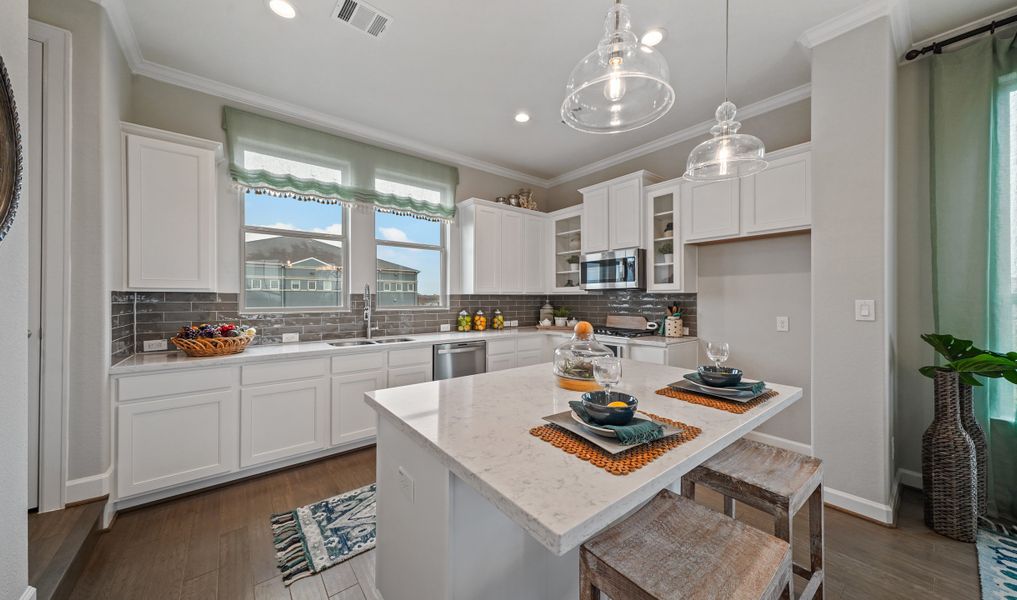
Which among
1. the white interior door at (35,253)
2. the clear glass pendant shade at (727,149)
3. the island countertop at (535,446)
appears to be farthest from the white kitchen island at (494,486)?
the white interior door at (35,253)

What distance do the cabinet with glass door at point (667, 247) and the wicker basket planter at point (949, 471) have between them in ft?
5.71

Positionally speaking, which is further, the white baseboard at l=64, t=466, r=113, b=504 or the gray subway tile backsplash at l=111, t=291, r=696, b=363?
the gray subway tile backsplash at l=111, t=291, r=696, b=363

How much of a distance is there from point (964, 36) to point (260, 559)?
16.0 ft

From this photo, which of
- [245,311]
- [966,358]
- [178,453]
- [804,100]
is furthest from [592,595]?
[804,100]

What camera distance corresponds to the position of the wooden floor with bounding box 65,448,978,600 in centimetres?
164

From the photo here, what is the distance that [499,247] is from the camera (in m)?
4.36

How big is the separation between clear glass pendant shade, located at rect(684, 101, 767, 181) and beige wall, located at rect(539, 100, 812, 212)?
1.78 m

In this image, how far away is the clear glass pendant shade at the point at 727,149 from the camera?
64.8 inches

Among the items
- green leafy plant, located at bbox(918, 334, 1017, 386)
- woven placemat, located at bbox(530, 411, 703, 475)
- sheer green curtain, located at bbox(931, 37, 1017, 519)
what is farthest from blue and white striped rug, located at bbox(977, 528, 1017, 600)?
woven placemat, located at bbox(530, 411, 703, 475)

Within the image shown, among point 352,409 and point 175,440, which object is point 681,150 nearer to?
point 352,409

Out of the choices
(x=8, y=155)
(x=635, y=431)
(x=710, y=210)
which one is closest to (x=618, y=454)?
(x=635, y=431)

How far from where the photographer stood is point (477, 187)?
4516 millimetres

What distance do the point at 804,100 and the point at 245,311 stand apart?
15.7 ft

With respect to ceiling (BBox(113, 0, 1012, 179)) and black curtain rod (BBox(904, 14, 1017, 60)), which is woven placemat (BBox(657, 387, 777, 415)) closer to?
ceiling (BBox(113, 0, 1012, 179))
